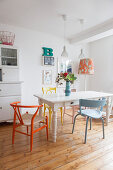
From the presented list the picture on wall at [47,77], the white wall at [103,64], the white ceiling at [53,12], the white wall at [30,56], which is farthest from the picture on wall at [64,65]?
the white ceiling at [53,12]

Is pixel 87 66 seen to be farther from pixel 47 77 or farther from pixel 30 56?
pixel 30 56

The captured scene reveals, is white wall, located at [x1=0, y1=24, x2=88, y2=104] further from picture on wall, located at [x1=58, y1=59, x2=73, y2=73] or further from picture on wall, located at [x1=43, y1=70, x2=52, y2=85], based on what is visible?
picture on wall, located at [x1=58, y1=59, x2=73, y2=73]

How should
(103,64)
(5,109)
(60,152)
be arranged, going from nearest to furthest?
(60,152) < (5,109) < (103,64)

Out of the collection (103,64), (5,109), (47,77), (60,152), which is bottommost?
(60,152)

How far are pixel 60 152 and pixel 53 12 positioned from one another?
2589 mm

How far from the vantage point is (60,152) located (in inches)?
72.1

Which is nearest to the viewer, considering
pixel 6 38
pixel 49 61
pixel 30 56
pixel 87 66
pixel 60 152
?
pixel 60 152

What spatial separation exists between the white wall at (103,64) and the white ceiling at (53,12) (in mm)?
1153

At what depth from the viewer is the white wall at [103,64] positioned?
393 centimetres

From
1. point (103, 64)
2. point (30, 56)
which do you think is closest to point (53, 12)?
point (30, 56)

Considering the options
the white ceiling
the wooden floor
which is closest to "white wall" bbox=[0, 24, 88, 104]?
the white ceiling

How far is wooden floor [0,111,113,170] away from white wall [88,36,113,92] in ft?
6.53

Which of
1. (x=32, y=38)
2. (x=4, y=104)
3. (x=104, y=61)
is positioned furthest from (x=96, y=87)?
(x=4, y=104)

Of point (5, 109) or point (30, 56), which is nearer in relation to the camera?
point (5, 109)
